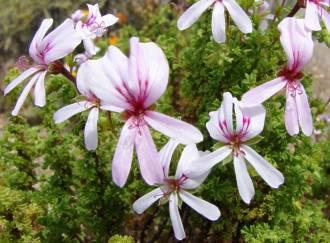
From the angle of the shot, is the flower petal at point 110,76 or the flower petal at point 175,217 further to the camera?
the flower petal at point 175,217

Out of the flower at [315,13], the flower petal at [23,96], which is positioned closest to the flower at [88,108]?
the flower petal at [23,96]

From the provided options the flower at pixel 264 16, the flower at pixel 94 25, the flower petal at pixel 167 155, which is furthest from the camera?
the flower at pixel 264 16

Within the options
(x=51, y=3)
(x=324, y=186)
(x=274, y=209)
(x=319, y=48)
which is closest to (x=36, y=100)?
(x=274, y=209)

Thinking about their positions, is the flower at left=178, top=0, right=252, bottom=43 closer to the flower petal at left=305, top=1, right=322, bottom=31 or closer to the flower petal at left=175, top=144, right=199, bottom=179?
the flower petal at left=305, top=1, right=322, bottom=31

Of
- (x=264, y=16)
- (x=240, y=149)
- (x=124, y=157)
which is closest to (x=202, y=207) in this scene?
(x=240, y=149)

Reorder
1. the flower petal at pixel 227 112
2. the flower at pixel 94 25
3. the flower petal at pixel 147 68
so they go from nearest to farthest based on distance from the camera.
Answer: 1. the flower petal at pixel 147 68
2. the flower petal at pixel 227 112
3. the flower at pixel 94 25

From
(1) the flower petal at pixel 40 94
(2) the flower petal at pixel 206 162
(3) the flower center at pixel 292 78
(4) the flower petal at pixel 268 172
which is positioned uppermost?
(1) the flower petal at pixel 40 94

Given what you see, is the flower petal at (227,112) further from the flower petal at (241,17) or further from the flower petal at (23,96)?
the flower petal at (23,96)
